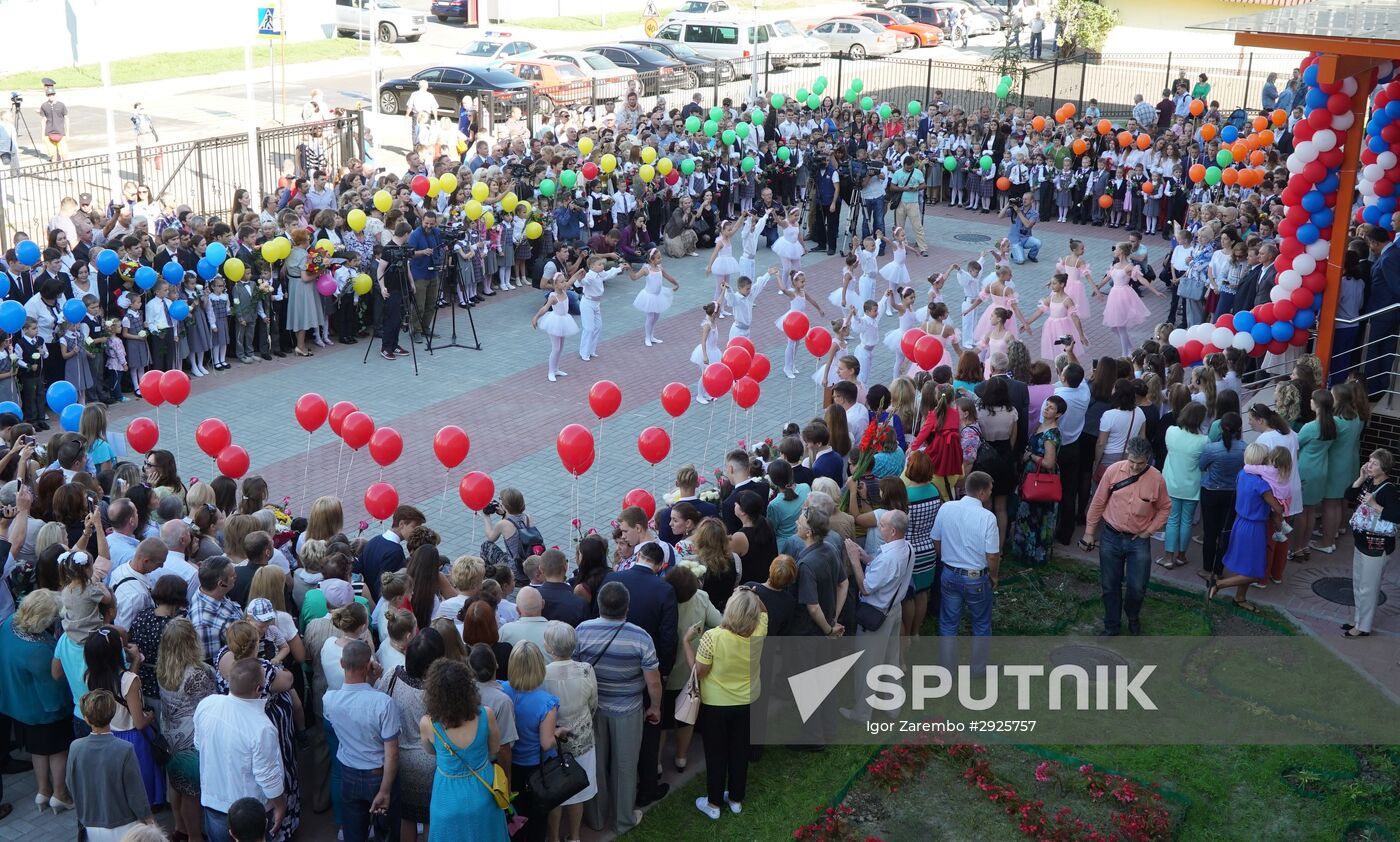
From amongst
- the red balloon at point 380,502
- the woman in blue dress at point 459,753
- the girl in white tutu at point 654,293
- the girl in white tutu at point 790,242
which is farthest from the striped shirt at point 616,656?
the girl in white tutu at point 790,242

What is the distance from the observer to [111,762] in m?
6.67

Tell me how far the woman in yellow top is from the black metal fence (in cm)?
1458

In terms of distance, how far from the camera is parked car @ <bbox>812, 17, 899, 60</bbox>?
1649 inches

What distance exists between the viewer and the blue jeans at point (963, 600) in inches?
369

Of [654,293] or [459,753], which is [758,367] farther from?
[459,753]

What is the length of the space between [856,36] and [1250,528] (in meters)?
34.0

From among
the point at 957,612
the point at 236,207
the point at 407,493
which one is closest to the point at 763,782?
the point at 957,612

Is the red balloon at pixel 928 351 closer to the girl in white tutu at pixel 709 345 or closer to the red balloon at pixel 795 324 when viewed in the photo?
the red balloon at pixel 795 324

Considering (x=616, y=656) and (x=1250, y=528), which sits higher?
(x=616, y=656)

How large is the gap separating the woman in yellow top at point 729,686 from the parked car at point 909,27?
128ft

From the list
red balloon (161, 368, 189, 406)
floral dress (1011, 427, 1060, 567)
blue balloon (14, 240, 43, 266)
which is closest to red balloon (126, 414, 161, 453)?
red balloon (161, 368, 189, 406)

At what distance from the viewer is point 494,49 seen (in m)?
35.6

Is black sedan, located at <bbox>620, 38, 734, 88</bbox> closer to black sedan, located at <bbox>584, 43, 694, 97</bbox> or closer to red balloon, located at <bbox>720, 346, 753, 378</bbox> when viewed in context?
black sedan, located at <bbox>584, 43, 694, 97</bbox>

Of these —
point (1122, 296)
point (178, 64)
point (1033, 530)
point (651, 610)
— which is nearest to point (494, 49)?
point (178, 64)
